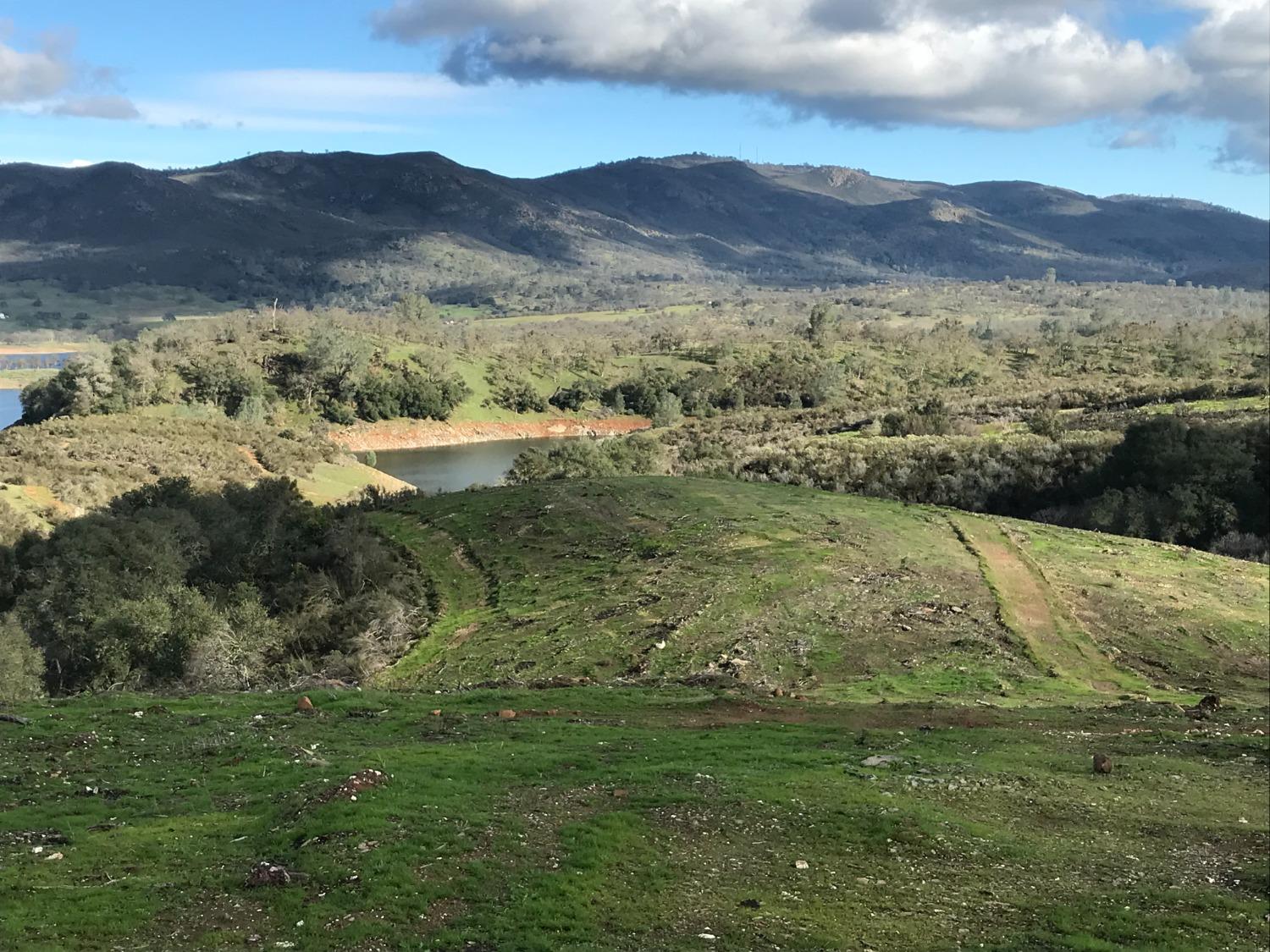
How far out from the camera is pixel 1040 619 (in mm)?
32375

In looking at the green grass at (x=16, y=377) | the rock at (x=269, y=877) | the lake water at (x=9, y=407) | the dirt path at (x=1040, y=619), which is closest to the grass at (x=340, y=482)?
the dirt path at (x=1040, y=619)

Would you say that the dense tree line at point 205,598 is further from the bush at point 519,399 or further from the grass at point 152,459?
A: the bush at point 519,399

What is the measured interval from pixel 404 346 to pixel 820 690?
13059 centimetres

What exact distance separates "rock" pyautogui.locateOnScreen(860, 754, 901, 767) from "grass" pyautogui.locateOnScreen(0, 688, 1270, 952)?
176 mm

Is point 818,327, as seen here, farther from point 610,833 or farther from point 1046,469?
point 610,833

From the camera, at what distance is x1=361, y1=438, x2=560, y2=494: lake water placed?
9625 centimetres

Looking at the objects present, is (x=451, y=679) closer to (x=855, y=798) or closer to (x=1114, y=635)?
(x=855, y=798)

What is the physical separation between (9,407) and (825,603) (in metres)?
137

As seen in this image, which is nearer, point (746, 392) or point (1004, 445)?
point (1004, 445)

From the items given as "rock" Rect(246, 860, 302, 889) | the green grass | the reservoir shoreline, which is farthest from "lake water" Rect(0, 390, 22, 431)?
"rock" Rect(246, 860, 302, 889)

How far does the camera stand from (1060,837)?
1596cm

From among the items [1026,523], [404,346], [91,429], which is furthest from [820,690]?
[404,346]

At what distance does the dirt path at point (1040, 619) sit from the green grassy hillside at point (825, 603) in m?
0.09

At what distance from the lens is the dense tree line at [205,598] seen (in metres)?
29.8
